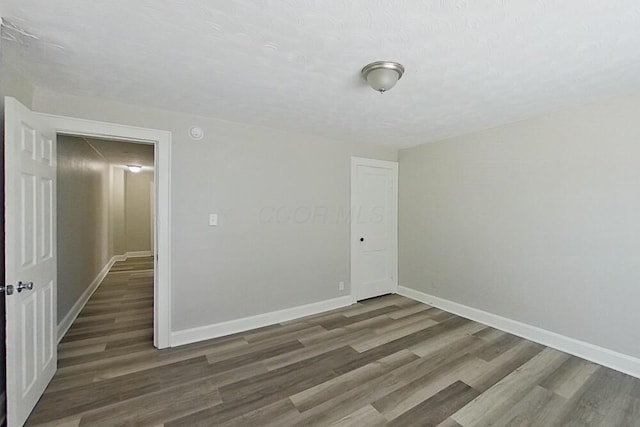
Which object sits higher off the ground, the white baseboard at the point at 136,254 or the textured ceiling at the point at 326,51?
the textured ceiling at the point at 326,51

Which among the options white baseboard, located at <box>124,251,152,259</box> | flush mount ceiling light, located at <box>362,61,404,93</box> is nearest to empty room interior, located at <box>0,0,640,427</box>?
flush mount ceiling light, located at <box>362,61,404,93</box>

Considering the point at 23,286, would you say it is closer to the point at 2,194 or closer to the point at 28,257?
the point at 28,257

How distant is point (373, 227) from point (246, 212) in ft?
6.54

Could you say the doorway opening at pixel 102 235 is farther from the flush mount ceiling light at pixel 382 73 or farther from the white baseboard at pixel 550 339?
the white baseboard at pixel 550 339

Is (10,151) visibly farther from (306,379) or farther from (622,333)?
(622,333)

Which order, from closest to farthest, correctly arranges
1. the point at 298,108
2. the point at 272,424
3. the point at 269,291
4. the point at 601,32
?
the point at 601,32 → the point at 272,424 → the point at 298,108 → the point at 269,291

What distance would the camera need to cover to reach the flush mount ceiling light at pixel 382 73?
5.77 feet

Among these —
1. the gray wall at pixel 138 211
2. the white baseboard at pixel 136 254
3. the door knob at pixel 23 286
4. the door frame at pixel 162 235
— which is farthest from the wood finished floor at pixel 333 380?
the gray wall at pixel 138 211

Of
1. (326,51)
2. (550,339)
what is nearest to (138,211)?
(326,51)

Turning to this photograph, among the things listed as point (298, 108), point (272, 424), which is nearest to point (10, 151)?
point (298, 108)

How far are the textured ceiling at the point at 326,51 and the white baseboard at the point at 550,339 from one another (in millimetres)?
2234

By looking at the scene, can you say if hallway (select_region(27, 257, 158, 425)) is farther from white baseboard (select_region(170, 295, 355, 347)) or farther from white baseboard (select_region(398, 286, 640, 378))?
white baseboard (select_region(398, 286, 640, 378))

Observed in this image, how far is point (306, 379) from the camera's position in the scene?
2205mm

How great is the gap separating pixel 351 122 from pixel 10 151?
2648 millimetres
